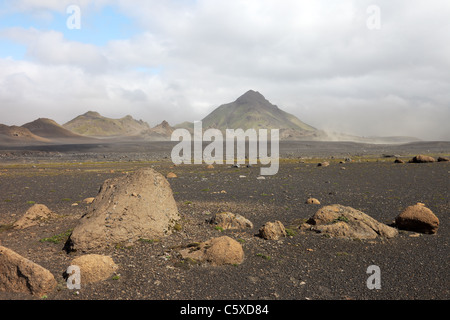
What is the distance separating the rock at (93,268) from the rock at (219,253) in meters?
2.50

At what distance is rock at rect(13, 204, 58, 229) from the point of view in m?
13.5

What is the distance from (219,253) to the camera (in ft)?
32.3

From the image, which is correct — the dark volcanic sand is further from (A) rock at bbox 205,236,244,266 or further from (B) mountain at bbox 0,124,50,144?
(B) mountain at bbox 0,124,50,144

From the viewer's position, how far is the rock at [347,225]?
1212 centimetres

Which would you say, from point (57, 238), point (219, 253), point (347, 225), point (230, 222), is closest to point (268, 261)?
point (219, 253)

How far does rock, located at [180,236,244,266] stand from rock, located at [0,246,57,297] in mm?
4108

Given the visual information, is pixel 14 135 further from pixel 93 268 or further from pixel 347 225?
pixel 347 225

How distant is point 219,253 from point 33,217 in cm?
992

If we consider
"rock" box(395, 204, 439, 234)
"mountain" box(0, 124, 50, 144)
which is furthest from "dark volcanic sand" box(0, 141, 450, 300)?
"mountain" box(0, 124, 50, 144)

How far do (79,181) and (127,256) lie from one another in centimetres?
2246

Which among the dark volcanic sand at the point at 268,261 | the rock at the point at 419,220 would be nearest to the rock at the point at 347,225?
the dark volcanic sand at the point at 268,261

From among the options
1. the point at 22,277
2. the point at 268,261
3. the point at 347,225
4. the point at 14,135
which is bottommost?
the point at 268,261

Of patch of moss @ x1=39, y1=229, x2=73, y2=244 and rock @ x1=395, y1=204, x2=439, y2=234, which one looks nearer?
patch of moss @ x1=39, y1=229, x2=73, y2=244
